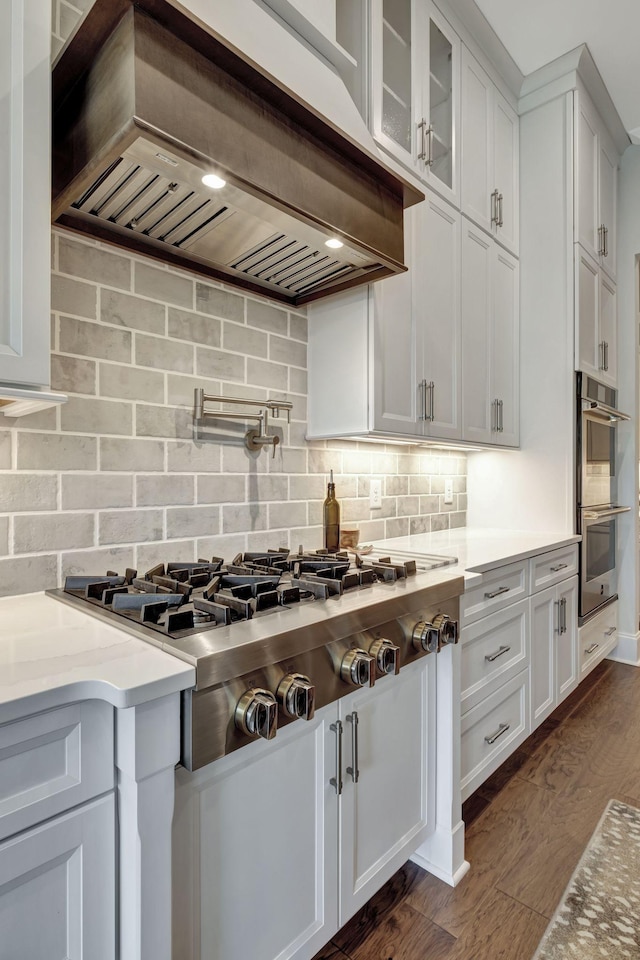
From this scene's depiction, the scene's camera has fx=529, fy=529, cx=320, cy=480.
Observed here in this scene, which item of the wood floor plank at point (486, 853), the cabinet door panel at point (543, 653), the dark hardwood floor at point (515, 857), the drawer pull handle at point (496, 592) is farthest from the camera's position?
the cabinet door panel at point (543, 653)

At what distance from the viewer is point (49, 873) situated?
75 centimetres

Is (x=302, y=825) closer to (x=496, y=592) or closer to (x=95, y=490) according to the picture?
(x=95, y=490)

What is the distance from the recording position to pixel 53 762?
0.75 meters

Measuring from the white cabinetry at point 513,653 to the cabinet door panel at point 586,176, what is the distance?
1.76 m

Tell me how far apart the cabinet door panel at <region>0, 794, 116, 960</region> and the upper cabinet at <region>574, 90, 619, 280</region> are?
10.5ft

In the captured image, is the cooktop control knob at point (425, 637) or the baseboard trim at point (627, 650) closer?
the cooktop control knob at point (425, 637)

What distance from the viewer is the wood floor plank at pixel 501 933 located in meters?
1.33

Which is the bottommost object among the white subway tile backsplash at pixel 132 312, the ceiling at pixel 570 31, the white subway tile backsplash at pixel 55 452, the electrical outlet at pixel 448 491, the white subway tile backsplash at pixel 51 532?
the white subway tile backsplash at pixel 51 532

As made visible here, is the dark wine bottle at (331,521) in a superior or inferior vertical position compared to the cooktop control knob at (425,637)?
superior

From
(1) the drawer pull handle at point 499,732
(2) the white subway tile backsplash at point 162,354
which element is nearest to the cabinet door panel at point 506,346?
(1) the drawer pull handle at point 499,732

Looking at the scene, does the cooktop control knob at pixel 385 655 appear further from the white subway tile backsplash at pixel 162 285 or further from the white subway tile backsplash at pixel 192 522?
the white subway tile backsplash at pixel 162 285

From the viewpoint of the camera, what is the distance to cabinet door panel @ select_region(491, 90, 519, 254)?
8.95 ft

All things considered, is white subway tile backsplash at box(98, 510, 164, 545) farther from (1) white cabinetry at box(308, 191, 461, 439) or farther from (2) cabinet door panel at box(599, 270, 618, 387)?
(2) cabinet door panel at box(599, 270, 618, 387)

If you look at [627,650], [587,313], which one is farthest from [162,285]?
[627,650]
